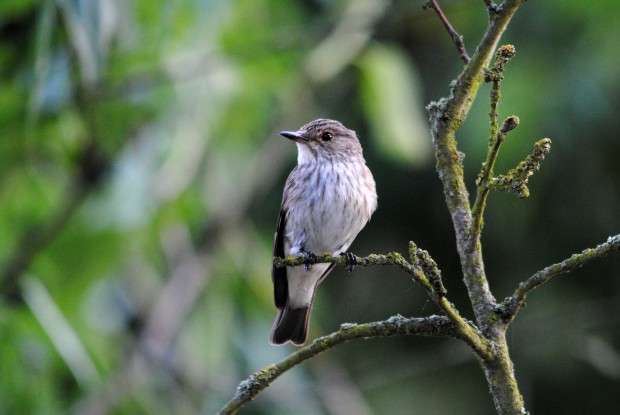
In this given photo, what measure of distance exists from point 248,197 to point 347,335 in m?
5.60

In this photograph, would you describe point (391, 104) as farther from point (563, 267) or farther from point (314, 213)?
point (563, 267)

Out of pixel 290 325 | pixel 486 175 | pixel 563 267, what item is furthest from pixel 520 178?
pixel 290 325

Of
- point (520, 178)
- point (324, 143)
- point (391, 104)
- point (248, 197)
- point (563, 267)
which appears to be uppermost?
point (248, 197)

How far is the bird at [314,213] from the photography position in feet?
14.9

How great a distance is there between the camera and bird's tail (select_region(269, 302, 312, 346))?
4.57m

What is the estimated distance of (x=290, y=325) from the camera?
184 inches

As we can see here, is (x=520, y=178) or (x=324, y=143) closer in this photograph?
(x=520, y=178)

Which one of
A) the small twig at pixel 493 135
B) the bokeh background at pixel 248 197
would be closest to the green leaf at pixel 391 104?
the bokeh background at pixel 248 197

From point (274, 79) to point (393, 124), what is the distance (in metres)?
1.32

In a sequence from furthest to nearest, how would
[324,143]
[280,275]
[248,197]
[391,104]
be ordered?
[248,197], [391,104], [324,143], [280,275]

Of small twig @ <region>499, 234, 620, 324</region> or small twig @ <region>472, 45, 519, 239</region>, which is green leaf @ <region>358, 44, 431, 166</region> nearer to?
small twig @ <region>472, 45, 519, 239</region>

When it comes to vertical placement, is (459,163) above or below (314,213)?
below

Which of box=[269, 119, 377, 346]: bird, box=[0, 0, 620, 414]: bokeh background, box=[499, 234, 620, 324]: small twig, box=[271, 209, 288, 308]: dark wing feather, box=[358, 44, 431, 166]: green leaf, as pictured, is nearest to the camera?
box=[499, 234, 620, 324]: small twig

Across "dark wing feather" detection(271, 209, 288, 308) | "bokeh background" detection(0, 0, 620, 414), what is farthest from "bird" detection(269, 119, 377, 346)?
"bokeh background" detection(0, 0, 620, 414)
